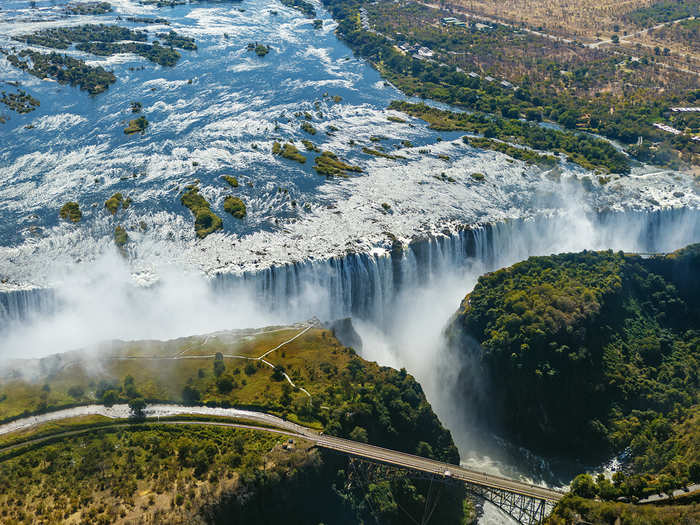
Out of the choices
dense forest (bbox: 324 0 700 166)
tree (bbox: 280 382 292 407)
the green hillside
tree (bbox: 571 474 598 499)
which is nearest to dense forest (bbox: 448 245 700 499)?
tree (bbox: 571 474 598 499)

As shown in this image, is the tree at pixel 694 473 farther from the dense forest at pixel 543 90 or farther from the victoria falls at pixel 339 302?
the dense forest at pixel 543 90

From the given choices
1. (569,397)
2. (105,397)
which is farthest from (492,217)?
(105,397)

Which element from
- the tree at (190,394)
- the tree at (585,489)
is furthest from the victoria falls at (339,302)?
the tree at (190,394)

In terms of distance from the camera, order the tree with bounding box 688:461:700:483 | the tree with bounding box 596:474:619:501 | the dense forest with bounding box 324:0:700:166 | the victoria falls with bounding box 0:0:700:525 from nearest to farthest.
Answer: the tree with bounding box 596:474:619:501 < the tree with bounding box 688:461:700:483 < the victoria falls with bounding box 0:0:700:525 < the dense forest with bounding box 324:0:700:166

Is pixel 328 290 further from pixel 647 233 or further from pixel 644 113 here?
pixel 644 113

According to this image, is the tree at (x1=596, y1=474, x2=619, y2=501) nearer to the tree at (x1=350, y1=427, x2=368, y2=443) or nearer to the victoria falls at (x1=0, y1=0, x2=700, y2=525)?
the victoria falls at (x1=0, y1=0, x2=700, y2=525)

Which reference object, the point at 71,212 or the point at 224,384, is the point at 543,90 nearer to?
the point at 71,212
